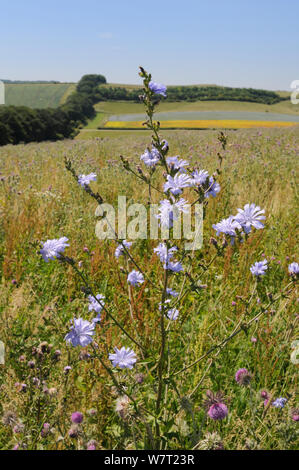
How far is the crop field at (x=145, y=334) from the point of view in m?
1.59

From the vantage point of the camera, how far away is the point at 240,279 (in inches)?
127

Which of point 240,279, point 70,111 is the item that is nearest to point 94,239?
point 240,279

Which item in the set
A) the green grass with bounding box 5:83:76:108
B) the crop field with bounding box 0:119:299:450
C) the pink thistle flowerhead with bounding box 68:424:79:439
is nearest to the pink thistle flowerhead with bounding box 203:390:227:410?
the crop field with bounding box 0:119:299:450

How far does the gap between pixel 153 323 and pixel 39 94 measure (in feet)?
320

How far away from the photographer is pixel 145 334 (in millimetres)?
2295

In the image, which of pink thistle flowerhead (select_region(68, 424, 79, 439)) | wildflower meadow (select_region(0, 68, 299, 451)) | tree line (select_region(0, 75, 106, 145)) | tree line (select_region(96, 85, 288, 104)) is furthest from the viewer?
tree line (select_region(96, 85, 288, 104))

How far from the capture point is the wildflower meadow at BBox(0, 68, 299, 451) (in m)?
1.54

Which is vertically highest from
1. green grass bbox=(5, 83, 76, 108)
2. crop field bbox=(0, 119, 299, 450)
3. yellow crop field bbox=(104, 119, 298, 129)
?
green grass bbox=(5, 83, 76, 108)

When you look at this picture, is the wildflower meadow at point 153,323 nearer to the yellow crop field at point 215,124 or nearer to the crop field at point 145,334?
the crop field at point 145,334

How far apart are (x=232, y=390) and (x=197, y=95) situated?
226 feet

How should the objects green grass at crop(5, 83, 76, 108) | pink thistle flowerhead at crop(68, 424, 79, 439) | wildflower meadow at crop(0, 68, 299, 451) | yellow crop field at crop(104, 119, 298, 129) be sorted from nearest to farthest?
pink thistle flowerhead at crop(68, 424, 79, 439)
wildflower meadow at crop(0, 68, 299, 451)
yellow crop field at crop(104, 119, 298, 129)
green grass at crop(5, 83, 76, 108)

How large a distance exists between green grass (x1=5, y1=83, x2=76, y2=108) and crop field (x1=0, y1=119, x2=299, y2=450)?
8447cm

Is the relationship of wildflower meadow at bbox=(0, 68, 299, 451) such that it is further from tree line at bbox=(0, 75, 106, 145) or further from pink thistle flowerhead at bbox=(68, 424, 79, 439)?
tree line at bbox=(0, 75, 106, 145)

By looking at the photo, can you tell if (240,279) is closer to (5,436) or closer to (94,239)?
(94,239)
